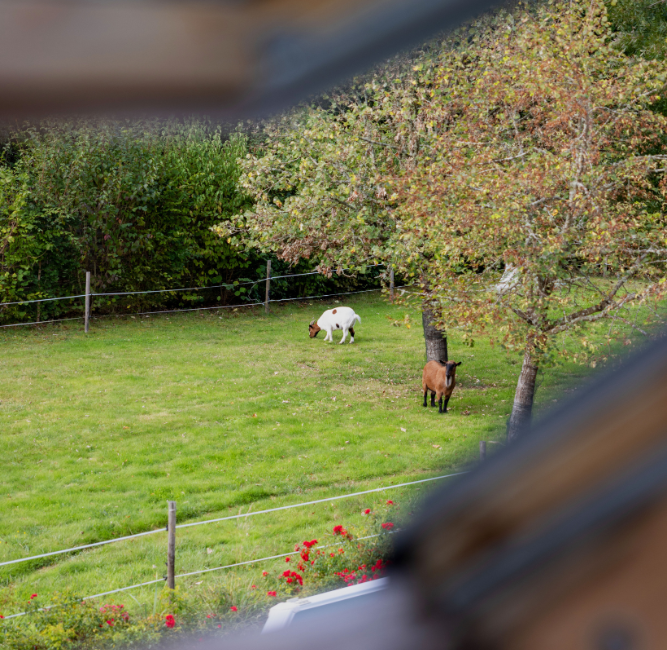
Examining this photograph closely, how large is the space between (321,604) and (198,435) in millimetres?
7057

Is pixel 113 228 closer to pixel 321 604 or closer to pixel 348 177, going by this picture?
pixel 348 177

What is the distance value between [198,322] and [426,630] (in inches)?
515

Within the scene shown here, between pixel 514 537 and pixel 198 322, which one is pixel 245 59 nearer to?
pixel 514 537

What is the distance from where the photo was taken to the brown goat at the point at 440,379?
7.86 m

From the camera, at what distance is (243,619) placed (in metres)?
3.34

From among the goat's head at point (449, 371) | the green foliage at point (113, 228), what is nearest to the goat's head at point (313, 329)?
the green foliage at point (113, 228)

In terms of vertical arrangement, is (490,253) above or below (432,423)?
above

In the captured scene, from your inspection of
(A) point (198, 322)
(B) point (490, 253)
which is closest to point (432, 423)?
(B) point (490, 253)

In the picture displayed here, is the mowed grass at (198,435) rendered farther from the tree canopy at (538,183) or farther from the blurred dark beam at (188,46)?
the blurred dark beam at (188,46)

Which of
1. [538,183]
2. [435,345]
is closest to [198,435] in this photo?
[435,345]

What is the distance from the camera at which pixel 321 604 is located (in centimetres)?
29

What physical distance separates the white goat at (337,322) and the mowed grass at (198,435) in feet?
0.83

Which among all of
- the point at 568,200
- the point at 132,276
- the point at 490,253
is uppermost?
the point at 568,200

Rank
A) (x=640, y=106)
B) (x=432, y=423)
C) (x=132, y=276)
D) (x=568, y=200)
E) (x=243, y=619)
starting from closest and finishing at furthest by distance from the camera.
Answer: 1. (x=243, y=619)
2. (x=568, y=200)
3. (x=640, y=106)
4. (x=432, y=423)
5. (x=132, y=276)
